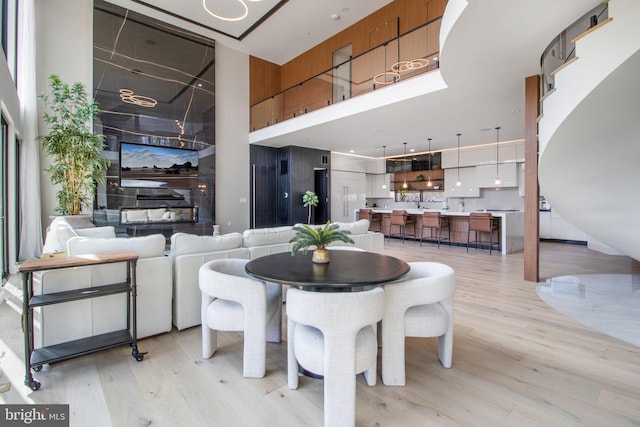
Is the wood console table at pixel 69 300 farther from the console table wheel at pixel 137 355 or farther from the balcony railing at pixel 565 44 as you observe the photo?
the balcony railing at pixel 565 44

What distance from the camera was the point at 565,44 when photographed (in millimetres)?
3260

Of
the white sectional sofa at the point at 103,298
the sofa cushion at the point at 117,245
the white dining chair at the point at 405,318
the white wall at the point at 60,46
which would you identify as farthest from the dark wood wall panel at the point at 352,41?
the white sectional sofa at the point at 103,298

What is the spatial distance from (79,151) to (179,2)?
14.0 ft

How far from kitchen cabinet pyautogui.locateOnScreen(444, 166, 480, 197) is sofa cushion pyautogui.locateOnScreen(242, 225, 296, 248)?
26.1 ft

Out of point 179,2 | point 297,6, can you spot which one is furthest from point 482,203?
point 179,2

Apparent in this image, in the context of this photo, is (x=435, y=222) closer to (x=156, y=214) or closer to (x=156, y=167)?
(x=156, y=214)

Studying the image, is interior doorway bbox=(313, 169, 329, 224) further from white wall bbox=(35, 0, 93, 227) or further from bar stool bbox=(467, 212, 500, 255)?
white wall bbox=(35, 0, 93, 227)

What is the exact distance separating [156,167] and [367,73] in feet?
17.6

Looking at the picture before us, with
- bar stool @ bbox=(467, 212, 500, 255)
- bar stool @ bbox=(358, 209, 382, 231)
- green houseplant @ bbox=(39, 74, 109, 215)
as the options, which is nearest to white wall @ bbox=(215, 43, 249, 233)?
green houseplant @ bbox=(39, 74, 109, 215)

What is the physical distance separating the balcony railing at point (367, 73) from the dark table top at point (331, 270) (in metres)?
3.89

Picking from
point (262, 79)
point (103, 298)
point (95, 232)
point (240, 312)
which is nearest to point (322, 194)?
point (262, 79)

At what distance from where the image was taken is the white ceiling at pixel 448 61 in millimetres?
2924

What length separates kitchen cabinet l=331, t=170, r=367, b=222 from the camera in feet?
34.3

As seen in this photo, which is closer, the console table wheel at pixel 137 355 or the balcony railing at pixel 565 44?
the console table wheel at pixel 137 355
